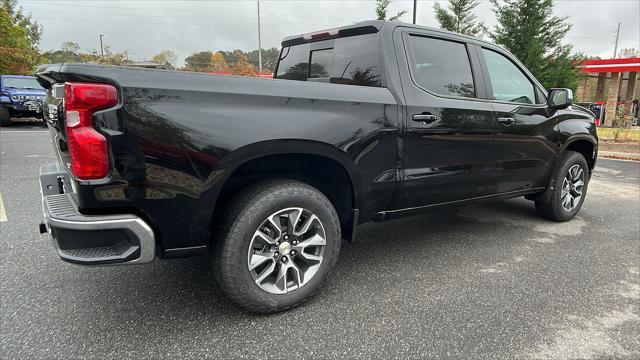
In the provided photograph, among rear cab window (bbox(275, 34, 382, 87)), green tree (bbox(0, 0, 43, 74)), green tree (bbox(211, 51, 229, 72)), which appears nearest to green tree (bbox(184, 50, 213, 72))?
green tree (bbox(211, 51, 229, 72))

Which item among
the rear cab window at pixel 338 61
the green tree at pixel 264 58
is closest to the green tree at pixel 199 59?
the green tree at pixel 264 58

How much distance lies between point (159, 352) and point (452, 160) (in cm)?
238

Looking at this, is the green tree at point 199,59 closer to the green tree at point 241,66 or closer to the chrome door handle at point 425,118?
the green tree at point 241,66

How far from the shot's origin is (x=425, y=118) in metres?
2.91

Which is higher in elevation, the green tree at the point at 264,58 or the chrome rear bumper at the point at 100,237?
the green tree at the point at 264,58

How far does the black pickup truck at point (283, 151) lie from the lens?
193cm

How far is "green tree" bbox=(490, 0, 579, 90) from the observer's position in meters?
16.7

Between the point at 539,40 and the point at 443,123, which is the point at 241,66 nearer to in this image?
the point at 539,40

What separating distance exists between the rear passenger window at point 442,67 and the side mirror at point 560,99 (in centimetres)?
109

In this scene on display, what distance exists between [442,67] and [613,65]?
74.2 feet

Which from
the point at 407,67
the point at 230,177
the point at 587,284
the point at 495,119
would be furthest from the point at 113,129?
the point at 587,284

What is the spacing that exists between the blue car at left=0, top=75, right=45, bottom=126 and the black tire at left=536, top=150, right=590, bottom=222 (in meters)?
14.1

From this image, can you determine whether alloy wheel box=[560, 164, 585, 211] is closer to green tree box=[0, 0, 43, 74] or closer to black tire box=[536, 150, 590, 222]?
black tire box=[536, 150, 590, 222]

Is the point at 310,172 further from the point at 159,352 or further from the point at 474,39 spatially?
the point at 474,39
